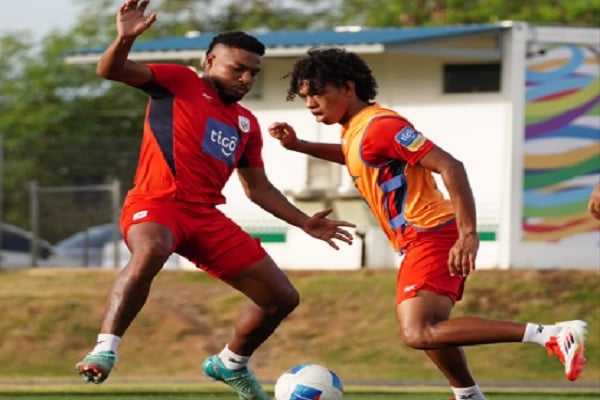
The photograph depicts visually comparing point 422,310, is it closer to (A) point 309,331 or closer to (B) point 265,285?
(B) point 265,285

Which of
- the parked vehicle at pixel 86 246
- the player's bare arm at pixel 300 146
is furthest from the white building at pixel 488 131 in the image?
the player's bare arm at pixel 300 146

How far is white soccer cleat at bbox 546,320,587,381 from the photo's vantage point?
10.6m

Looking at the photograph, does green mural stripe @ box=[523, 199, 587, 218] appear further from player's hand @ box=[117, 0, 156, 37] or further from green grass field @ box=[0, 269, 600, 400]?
player's hand @ box=[117, 0, 156, 37]

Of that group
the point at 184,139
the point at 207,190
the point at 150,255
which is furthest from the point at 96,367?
the point at 184,139

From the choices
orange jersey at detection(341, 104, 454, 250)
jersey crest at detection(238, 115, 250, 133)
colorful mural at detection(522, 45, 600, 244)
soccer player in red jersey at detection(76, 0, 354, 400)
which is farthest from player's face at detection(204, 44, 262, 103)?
colorful mural at detection(522, 45, 600, 244)

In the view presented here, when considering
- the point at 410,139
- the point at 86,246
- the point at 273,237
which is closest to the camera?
the point at 410,139

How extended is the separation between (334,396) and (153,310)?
11.2 meters

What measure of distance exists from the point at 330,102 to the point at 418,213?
90 centimetres

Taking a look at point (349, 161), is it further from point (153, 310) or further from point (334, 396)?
point (153, 310)

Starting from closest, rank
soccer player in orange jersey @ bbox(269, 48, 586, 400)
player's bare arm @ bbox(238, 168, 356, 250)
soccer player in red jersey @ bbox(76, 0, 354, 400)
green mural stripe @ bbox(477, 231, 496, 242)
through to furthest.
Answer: soccer player in orange jersey @ bbox(269, 48, 586, 400) < soccer player in red jersey @ bbox(76, 0, 354, 400) < player's bare arm @ bbox(238, 168, 356, 250) < green mural stripe @ bbox(477, 231, 496, 242)

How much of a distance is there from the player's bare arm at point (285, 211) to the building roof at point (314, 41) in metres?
12.2

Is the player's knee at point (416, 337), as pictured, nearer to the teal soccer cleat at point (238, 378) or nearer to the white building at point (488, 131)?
the teal soccer cleat at point (238, 378)

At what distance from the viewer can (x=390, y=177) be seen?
36.1ft

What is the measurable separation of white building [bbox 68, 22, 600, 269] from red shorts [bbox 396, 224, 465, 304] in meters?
13.4
